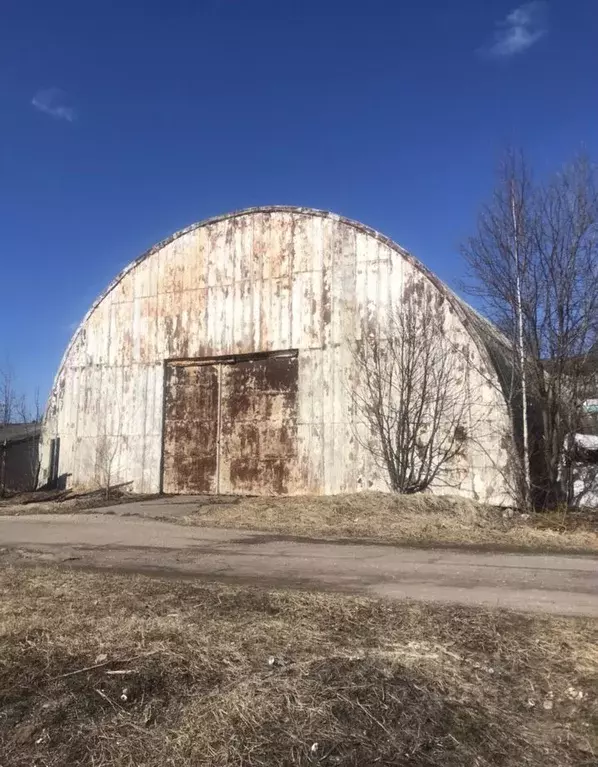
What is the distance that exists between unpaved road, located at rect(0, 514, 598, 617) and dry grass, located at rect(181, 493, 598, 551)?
109cm

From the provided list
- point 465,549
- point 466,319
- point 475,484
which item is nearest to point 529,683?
point 465,549

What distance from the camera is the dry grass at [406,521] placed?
1085 cm

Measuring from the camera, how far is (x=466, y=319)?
14977 millimetres

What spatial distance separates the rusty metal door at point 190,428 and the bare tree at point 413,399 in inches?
170

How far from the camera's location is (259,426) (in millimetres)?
17078

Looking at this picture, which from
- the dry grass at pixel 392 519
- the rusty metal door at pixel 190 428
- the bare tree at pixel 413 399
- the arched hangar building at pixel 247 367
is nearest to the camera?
the dry grass at pixel 392 519

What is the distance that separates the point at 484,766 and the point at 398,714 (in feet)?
1.84

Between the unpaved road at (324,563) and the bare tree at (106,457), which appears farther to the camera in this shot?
the bare tree at (106,457)

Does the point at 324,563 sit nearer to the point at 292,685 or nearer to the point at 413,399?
the point at 292,685

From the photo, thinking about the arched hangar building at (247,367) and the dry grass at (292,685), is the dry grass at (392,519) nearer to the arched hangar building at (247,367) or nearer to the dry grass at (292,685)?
the arched hangar building at (247,367)

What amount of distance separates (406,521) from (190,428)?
25.1 feet

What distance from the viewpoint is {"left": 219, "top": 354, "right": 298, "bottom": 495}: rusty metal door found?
16.7 meters

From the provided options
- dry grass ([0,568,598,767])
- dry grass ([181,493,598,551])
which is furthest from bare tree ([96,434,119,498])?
dry grass ([0,568,598,767])

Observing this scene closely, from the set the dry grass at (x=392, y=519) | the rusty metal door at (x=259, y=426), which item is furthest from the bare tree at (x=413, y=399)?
the rusty metal door at (x=259, y=426)
